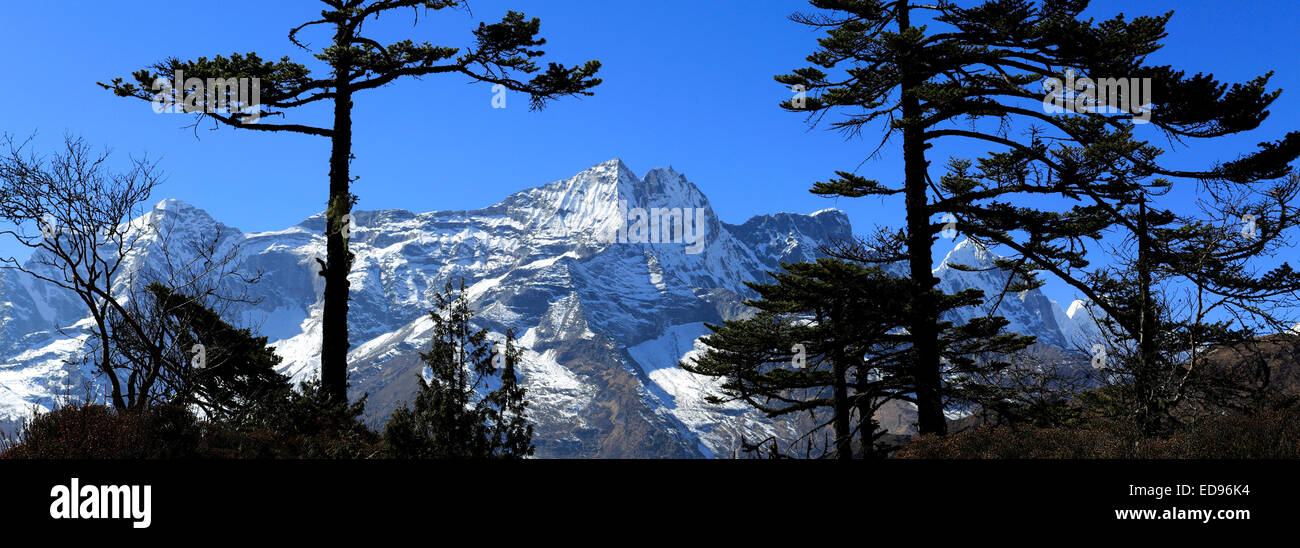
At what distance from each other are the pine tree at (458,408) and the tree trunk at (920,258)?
26.3 feet

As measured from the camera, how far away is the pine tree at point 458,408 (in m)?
10.6

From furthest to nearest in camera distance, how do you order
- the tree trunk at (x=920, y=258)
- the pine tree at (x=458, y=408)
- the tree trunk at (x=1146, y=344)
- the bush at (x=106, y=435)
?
the tree trunk at (x=920, y=258) < the tree trunk at (x=1146, y=344) < the pine tree at (x=458, y=408) < the bush at (x=106, y=435)

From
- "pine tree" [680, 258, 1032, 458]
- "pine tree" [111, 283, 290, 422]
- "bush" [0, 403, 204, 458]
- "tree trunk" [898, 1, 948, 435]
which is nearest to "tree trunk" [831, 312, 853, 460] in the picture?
"pine tree" [680, 258, 1032, 458]

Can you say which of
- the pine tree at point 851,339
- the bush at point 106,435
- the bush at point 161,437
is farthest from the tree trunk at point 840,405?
the bush at point 106,435

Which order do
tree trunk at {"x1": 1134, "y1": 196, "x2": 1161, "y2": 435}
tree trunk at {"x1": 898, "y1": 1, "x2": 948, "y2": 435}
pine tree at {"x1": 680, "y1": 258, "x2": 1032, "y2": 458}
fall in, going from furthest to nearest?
1. pine tree at {"x1": 680, "y1": 258, "x2": 1032, "y2": 458}
2. tree trunk at {"x1": 898, "y1": 1, "x2": 948, "y2": 435}
3. tree trunk at {"x1": 1134, "y1": 196, "x2": 1161, "y2": 435}

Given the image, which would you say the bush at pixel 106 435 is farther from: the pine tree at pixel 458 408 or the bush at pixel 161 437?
the pine tree at pixel 458 408

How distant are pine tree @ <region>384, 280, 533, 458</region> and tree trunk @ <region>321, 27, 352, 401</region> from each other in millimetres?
3323

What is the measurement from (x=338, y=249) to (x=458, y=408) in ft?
16.9

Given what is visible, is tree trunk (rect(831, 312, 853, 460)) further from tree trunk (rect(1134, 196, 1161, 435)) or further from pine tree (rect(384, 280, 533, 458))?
pine tree (rect(384, 280, 533, 458))

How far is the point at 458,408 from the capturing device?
11.1 metres

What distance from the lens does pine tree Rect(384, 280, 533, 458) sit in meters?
10.6

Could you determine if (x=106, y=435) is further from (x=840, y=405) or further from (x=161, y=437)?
(x=840, y=405)
